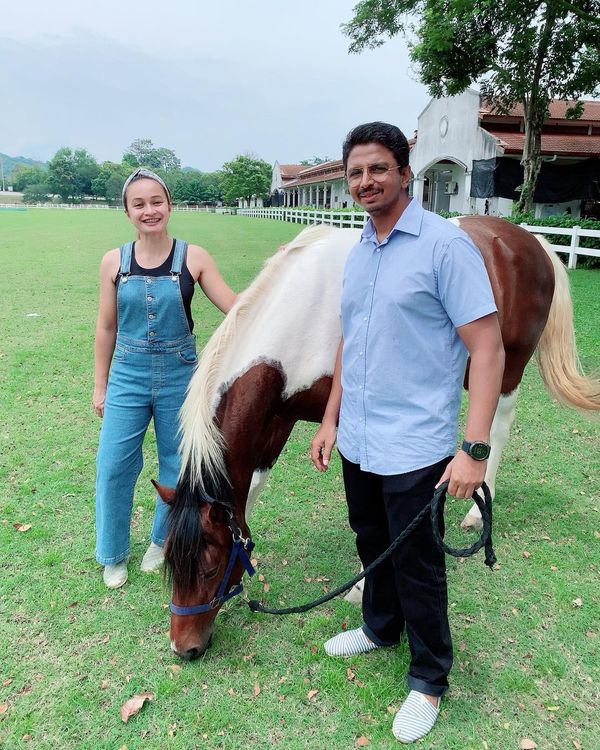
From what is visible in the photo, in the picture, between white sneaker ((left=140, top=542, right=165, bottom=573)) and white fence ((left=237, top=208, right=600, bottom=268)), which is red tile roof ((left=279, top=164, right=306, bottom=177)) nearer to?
white fence ((left=237, top=208, right=600, bottom=268))

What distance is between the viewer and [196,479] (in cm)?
217

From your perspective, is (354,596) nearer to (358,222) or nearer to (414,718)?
(414,718)

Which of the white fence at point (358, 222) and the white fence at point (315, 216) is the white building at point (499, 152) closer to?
the white fence at point (315, 216)

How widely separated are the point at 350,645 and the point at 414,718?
46 centimetres

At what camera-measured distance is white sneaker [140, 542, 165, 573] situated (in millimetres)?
3092

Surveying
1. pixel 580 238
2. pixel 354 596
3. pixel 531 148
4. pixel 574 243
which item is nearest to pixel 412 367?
pixel 354 596

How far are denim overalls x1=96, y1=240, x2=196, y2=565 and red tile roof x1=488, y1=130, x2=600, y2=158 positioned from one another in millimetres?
18341

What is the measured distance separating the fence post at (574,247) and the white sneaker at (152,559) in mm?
12100

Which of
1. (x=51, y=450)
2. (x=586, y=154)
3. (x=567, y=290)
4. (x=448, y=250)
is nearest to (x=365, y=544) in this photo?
(x=448, y=250)

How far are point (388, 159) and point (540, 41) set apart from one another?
14.3 m

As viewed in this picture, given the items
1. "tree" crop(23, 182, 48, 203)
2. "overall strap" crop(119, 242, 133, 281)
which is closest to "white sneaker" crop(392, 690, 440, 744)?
"overall strap" crop(119, 242, 133, 281)

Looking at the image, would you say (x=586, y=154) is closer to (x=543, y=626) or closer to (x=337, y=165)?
(x=543, y=626)

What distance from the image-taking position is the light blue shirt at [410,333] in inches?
66.1

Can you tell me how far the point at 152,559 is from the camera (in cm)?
311
